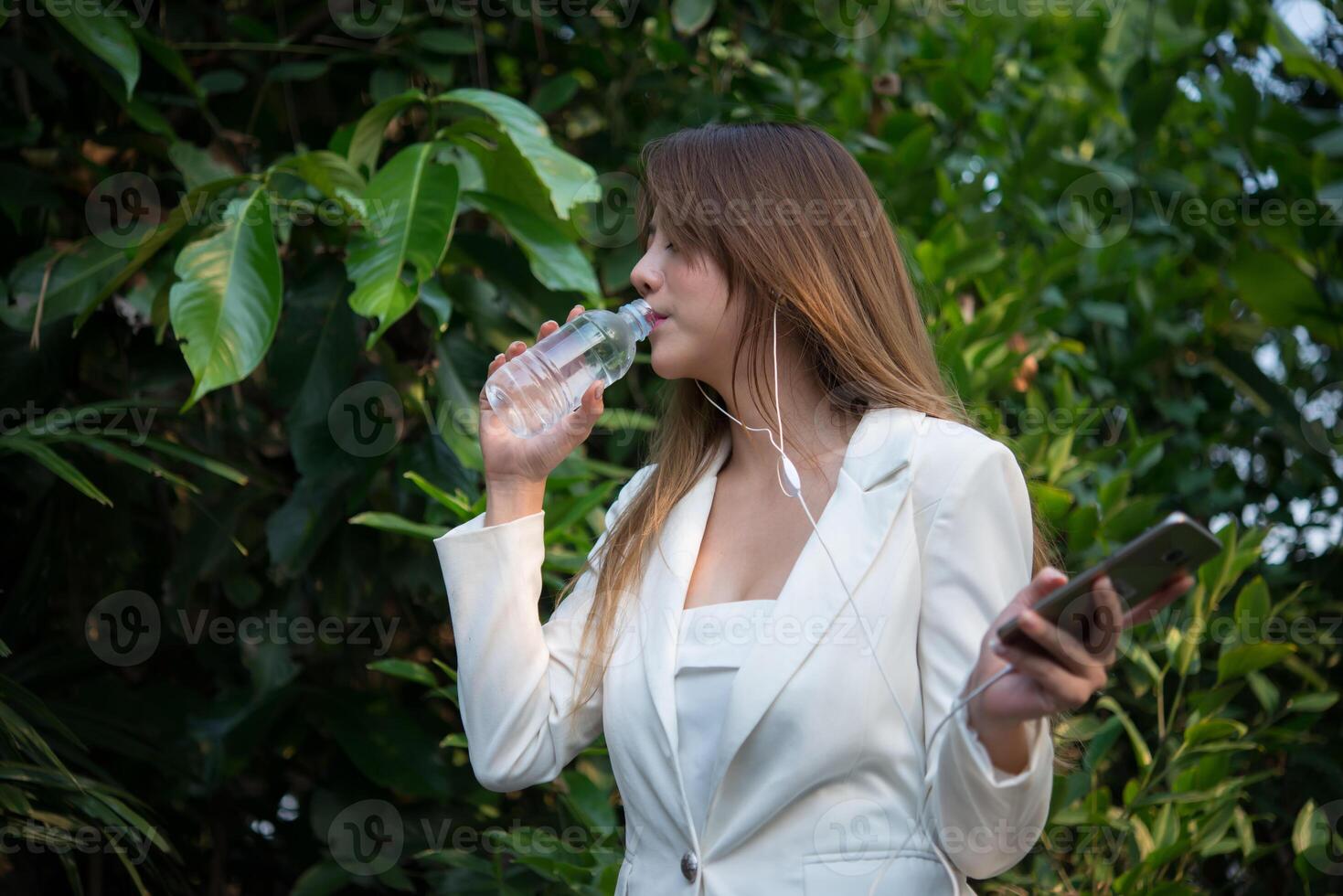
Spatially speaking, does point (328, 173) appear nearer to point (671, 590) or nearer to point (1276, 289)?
point (671, 590)

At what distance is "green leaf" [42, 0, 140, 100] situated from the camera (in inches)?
70.2

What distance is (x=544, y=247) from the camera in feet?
6.08

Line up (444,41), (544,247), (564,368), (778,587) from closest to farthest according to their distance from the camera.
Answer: (778,587) < (564,368) < (544,247) < (444,41)

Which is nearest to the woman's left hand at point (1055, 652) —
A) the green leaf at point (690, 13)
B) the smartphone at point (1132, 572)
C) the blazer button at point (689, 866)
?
the smartphone at point (1132, 572)

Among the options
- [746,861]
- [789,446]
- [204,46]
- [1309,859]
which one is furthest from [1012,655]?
[204,46]

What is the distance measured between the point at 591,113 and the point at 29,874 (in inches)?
75.6

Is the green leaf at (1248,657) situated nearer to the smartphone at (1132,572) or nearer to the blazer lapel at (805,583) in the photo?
the blazer lapel at (805,583)

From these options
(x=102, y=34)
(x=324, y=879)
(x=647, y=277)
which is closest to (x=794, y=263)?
(x=647, y=277)

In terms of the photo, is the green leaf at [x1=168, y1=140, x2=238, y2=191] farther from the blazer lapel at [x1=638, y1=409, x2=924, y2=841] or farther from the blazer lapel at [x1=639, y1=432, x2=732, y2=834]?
the blazer lapel at [x1=638, y1=409, x2=924, y2=841]

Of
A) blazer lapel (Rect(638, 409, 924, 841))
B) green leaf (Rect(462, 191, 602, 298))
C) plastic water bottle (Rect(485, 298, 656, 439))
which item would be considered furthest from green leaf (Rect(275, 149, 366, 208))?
blazer lapel (Rect(638, 409, 924, 841))

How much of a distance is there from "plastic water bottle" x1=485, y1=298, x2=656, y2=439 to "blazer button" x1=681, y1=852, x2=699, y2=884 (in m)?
0.52

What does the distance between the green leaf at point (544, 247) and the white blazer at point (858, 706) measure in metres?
0.63

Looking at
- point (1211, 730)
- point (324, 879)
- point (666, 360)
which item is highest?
point (666, 360)

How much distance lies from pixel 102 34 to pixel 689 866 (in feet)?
4.81
